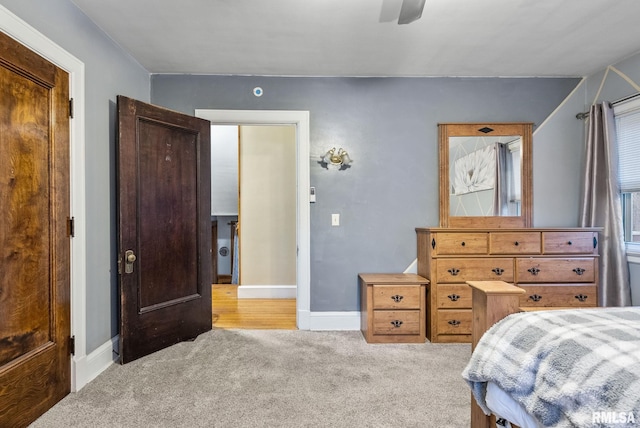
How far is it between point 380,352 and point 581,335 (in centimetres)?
187

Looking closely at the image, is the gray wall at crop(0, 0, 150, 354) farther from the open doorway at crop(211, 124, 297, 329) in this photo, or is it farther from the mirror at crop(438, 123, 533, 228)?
the mirror at crop(438, 123, 533, 228)

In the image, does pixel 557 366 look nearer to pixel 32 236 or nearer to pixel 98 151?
pixel 32 236

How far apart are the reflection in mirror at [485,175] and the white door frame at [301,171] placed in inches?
55.0

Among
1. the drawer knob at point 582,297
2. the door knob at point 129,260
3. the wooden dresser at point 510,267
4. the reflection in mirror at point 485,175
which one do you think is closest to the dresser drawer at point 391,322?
the wooden dresser at point 510,267

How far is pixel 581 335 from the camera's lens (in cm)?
102

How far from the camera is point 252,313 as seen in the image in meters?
3.82

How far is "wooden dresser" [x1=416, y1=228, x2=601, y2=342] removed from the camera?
113 inches

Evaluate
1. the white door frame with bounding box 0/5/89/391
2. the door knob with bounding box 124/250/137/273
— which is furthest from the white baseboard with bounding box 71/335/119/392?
the door knob with bounding box 124/250/137/273

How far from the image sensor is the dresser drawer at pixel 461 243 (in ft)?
9.48

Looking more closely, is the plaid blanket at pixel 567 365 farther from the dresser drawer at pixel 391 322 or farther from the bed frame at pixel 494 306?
the dresser drawer at pixel 391 322

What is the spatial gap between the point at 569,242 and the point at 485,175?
2.91ft

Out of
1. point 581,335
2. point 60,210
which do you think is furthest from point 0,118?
point 581,335

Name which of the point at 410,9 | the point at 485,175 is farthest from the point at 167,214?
the point at 485,175

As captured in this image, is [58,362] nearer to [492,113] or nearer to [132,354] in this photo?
[132,354]
